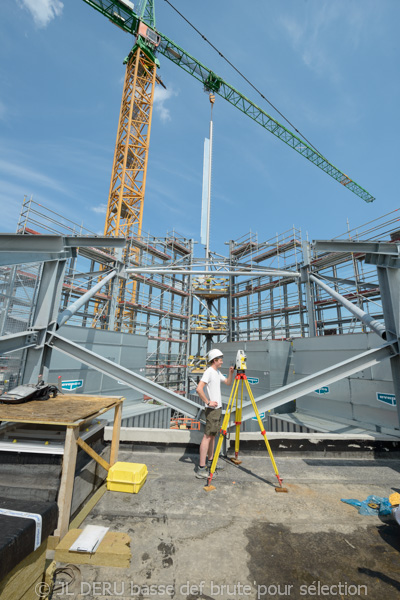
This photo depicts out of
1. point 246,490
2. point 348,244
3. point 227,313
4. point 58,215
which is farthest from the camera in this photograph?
point 227,313

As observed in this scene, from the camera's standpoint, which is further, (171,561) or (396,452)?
(396,452)

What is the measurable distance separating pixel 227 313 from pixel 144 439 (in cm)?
1892

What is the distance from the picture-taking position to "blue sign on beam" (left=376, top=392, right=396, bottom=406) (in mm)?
6542

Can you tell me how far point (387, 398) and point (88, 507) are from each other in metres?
7.41

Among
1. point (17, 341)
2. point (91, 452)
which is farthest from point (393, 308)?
point (17, 341)

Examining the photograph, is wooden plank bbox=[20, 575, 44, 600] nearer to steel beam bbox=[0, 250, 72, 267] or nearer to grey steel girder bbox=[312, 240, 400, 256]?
steel beam bbox=[0, 250, 72, 267]

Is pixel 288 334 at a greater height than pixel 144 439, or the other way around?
pixel 288 334

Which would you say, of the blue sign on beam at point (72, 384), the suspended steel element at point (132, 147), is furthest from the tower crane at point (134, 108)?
the blue sign on beam at point (72, 384)

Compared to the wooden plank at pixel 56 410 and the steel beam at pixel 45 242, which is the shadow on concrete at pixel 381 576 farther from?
the steel beam at pixel 45 242

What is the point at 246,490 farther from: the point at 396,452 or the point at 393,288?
the point at 393,288

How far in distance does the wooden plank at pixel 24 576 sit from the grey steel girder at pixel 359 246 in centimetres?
560

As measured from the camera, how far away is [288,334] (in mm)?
17891

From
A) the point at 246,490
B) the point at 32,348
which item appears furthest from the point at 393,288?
the point at 32,348

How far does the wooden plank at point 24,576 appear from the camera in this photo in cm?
130
